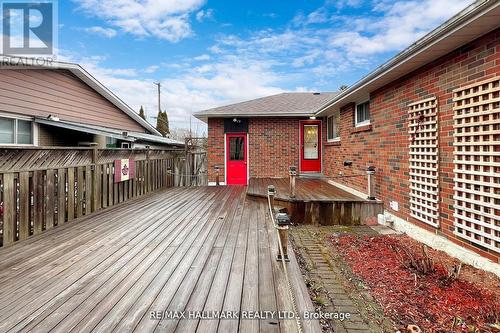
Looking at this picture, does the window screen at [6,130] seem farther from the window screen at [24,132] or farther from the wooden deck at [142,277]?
the wooden deck at [142,277]

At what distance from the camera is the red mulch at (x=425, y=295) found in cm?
226

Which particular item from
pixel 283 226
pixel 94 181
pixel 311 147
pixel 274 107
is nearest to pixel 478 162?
pixel 283 226

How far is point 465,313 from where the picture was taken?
2.37m

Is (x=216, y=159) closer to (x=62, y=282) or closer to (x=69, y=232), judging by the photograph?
(x=69, y=232)

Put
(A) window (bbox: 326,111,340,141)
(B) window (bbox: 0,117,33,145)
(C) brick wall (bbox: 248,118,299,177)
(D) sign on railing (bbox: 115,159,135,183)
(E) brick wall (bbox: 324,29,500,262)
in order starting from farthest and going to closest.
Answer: (C) brick wall (bbox: 248,118,299,177) < (A) window (bbox: 326,111,340,141) < (B) window (bbox: 0,117,33,145) < (D) sign on railing (bbox: 115,159,135,183) < (E) brick wall (bbox: 324,29,500,262)

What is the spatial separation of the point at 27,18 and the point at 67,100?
250 cm

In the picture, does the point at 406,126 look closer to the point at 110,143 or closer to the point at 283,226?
the point at 283,226

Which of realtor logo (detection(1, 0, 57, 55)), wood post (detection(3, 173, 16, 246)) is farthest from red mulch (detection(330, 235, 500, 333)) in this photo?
realtor logo (detection(1, 0, 57, 55))

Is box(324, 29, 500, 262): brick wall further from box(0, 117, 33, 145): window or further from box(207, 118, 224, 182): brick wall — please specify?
box(0, 117, 33, 145): window

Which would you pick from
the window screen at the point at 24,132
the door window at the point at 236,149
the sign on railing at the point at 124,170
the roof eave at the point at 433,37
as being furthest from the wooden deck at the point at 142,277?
the door window at the point at 236,149

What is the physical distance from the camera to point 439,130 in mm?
3988

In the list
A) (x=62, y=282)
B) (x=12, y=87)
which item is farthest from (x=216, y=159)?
(x=62, y=282)

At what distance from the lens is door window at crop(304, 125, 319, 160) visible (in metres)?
11.0

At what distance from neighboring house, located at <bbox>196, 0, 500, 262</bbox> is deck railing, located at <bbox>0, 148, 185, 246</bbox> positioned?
6186 mm
